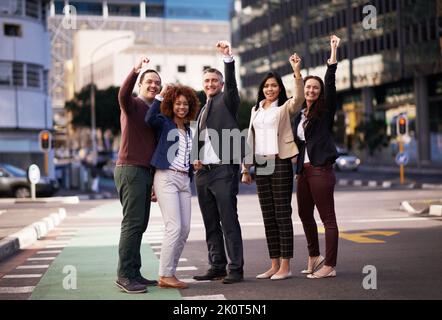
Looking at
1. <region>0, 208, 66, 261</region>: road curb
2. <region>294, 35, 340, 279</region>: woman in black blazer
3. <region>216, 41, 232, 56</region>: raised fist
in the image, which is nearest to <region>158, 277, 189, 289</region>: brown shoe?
<region>294, 35, 340, 279</region>: woman in black blazer

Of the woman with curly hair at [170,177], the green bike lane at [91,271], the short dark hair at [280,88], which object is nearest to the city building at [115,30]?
the green bike lane at [91,271]

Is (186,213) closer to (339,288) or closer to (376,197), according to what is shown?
(339,288)

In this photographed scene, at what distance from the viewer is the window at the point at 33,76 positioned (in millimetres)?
42344

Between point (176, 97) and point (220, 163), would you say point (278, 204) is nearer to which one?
point (220, 163)

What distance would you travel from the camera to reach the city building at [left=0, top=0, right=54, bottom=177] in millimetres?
41125

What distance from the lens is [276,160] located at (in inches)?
348

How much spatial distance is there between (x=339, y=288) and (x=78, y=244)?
21.9 feet

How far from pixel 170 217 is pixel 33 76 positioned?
35.7 metres

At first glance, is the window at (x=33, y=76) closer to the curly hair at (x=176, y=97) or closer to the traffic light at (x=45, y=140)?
the traffic light at (x=45, y=140)

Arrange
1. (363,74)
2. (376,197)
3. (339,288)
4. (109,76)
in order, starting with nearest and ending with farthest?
(339,288) → (376,197) → (363,74) → (109,76)

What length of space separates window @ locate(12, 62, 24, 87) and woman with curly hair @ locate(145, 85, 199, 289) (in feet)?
113
